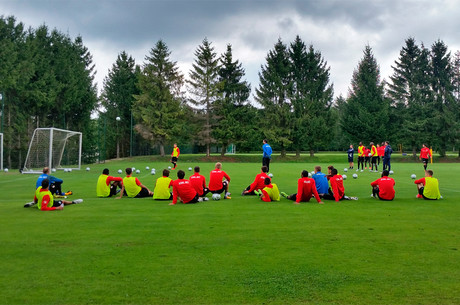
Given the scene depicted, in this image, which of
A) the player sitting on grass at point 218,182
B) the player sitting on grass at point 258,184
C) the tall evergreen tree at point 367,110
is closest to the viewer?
the player sitting on grass at point 258,184

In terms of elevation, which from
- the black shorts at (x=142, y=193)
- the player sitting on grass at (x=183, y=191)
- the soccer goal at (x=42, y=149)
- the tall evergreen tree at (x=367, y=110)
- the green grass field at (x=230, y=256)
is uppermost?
the tall evergreen tree at (x=367, y=110)

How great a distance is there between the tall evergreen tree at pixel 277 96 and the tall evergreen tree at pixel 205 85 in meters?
6.83

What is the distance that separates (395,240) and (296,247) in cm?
191

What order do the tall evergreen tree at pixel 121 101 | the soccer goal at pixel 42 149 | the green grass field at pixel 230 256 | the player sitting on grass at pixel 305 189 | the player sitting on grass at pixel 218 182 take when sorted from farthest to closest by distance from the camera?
the tall evergreen tree at pixel 121 101, the soccer goal at pixel 42 149, the player sitting on grass at pixel 218 182, the player sitting on grass at pixel 305 189, the green grass field at pixel 230 256

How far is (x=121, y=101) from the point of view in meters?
56.4

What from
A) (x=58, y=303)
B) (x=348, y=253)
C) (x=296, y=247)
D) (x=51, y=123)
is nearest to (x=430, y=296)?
(x=348, y=253)

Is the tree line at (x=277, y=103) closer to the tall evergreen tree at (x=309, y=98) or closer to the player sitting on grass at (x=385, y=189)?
the tall evergreen tree at (x=309, y=98)

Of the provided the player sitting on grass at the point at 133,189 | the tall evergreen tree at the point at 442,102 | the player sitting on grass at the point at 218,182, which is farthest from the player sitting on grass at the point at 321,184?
the tall evergreen tree at the point at 442,102

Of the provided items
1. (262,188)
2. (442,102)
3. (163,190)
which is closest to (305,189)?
(262,188)

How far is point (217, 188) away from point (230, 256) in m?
7.00

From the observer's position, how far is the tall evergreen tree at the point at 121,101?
56031mm

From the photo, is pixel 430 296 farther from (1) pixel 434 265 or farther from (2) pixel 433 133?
(2) pixel 433 133

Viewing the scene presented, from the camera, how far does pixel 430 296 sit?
4.00 m

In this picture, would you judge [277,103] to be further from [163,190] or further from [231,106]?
[163,190]
